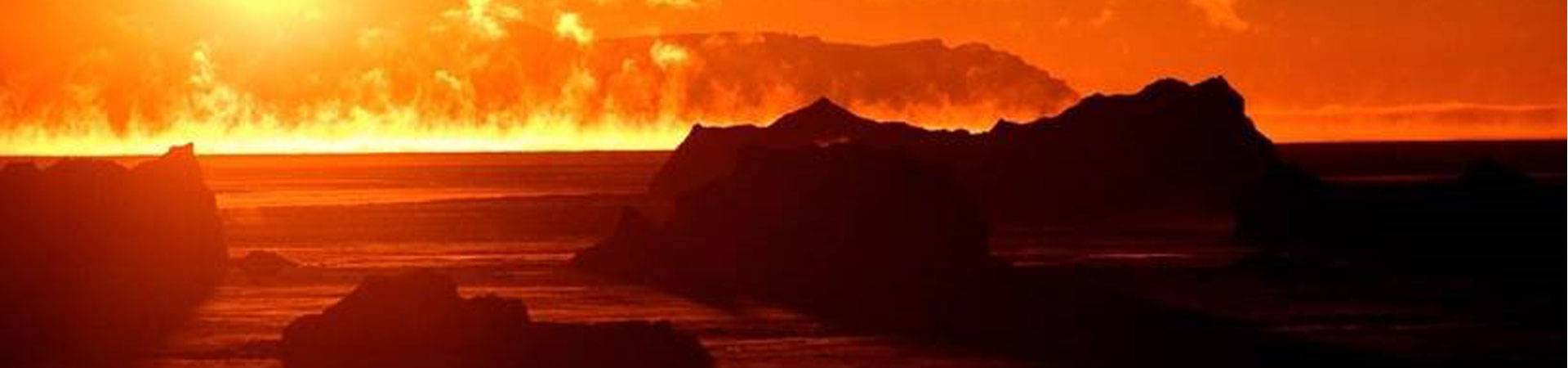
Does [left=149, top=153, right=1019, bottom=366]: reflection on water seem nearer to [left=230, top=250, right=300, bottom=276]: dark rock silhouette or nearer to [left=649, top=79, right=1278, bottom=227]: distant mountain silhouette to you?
[left=230, top=250, right=300, bottom=276]: dark rock silhouette

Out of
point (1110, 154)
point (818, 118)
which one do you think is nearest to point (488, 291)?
point (818, 118)

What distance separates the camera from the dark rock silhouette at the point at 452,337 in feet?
195

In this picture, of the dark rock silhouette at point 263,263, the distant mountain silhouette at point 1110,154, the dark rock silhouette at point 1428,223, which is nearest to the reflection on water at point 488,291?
the dark rock silhouette at point 263,263

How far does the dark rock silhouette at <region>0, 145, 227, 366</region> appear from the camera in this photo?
69875 mm

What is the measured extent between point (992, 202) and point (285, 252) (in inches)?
2086

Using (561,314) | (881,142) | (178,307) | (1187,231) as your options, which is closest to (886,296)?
(561,314)

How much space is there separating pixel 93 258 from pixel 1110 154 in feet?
303

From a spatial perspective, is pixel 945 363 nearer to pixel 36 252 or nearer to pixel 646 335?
pixel 646 335

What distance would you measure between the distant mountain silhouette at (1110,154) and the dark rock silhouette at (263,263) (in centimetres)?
4651

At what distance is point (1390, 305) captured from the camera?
8525cm

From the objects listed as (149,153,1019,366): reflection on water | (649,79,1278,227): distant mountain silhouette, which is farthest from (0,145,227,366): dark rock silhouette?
(649,79,1278,227): distant mountain silhouette

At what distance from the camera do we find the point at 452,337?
60.0 meters

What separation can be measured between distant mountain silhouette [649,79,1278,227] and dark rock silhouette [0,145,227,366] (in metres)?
66.3

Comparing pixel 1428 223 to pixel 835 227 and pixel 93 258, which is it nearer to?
pixel 835 227
